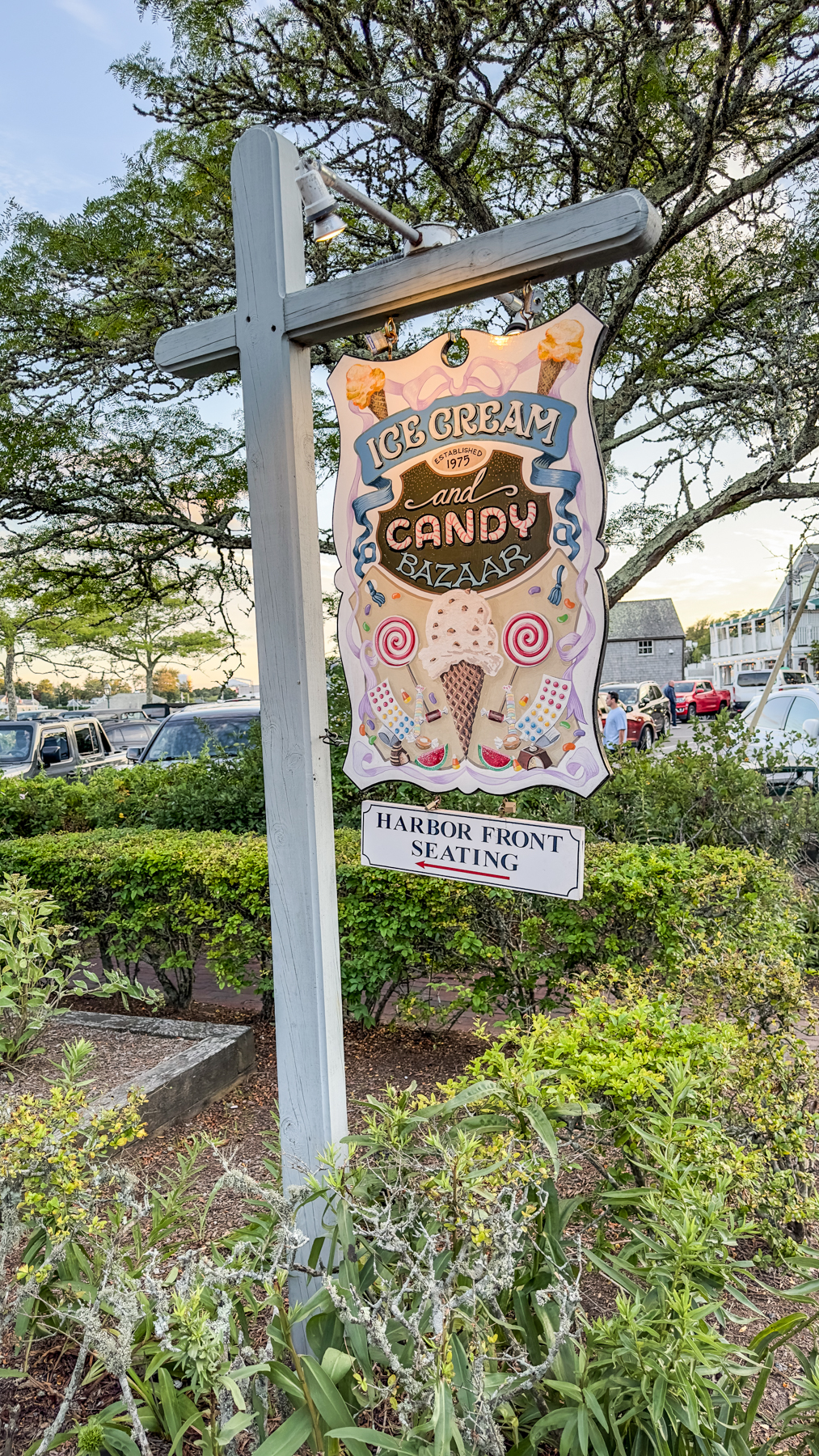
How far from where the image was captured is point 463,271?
2.06 metres

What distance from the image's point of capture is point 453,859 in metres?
2.27

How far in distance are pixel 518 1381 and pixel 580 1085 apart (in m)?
0.76

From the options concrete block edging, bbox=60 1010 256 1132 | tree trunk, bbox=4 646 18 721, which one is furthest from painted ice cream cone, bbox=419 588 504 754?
tree trunk, bbox=4 646 18 721

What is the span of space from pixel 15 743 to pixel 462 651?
40.5 ft

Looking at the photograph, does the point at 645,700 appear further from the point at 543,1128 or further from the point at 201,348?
the point at 543,1128

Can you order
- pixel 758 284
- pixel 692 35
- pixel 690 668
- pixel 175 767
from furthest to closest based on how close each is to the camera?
pixel 690 668
pixel 758 284
pixel 175 767
pixel 692 35

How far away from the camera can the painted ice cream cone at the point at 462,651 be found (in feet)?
7.12

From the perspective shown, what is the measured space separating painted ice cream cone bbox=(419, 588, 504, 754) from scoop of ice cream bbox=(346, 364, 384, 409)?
0.64 meters

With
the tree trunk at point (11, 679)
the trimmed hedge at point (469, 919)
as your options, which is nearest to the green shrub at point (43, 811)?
the trimmed hedge at point (469, 919)

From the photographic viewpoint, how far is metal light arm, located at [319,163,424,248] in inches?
83.8

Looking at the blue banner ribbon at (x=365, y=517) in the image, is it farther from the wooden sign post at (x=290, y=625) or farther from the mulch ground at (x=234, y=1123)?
the mulch ground at (x=234, y=1123)

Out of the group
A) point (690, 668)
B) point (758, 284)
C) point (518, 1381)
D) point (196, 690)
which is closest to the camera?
point (518, 1381)

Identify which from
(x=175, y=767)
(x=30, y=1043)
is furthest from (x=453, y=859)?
(x=175, y=767)

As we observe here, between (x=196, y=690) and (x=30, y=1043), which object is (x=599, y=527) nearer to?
(x=30, y=1043)
